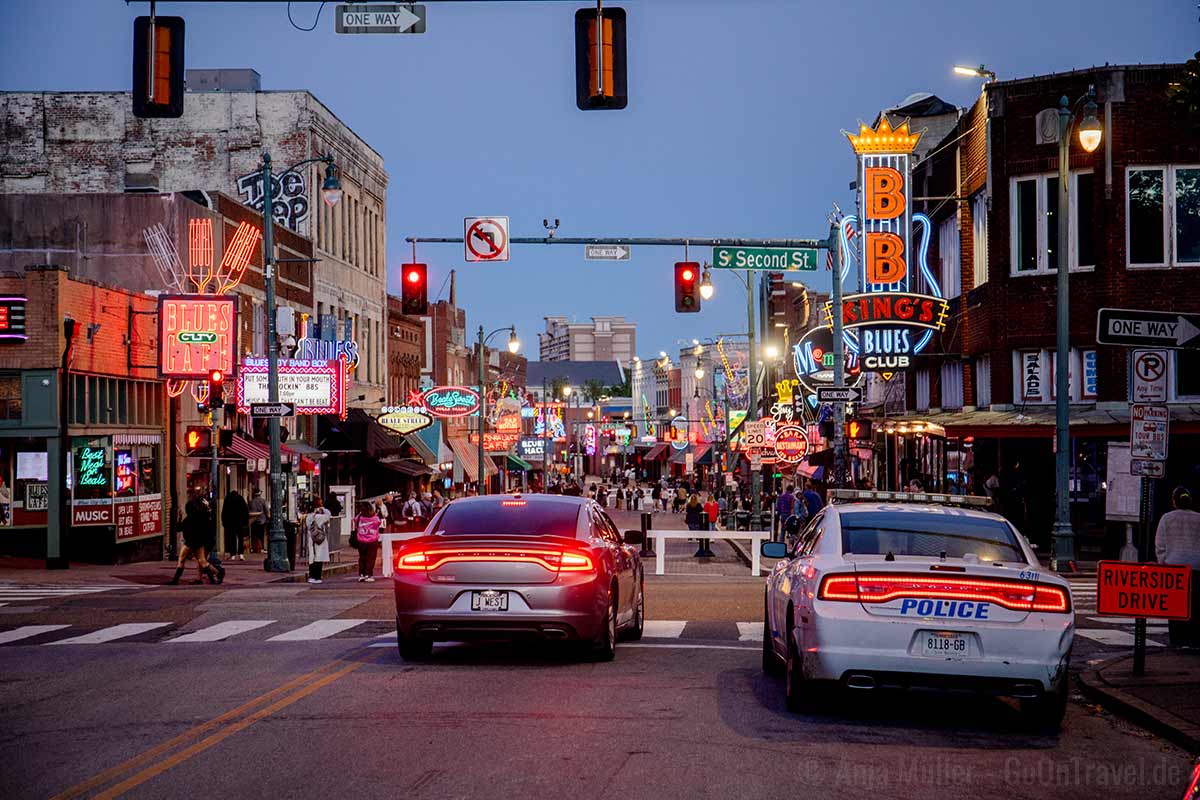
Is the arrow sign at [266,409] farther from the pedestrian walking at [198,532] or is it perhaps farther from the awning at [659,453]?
the awning at [659,453]

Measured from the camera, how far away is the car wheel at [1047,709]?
10.8 meters

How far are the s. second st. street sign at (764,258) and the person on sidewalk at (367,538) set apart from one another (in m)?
8.15

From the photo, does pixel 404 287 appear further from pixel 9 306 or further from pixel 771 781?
pixel 771 781

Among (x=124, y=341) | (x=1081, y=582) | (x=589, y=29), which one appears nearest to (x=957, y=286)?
(x=1081, y=582)

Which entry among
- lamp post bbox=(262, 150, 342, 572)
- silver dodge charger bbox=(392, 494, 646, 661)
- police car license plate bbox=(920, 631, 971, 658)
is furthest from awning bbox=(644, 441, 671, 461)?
police car license plate bbox=(920, 631, 971, 658)

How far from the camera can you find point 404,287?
31.0m

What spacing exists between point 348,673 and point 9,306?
2207 cm

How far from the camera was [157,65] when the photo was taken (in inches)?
617

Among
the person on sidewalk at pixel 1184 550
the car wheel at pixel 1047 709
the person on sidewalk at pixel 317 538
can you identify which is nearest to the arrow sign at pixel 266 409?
the person on sidewalk at pixel 317 538

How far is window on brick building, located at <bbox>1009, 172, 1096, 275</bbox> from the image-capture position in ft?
115

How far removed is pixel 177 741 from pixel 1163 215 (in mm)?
29356

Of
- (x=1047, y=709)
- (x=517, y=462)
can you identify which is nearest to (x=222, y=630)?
(x=1047, y=709)

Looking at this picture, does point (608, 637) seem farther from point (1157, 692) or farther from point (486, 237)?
point (486, 237)

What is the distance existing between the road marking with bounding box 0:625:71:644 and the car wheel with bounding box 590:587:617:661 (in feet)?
24.2
